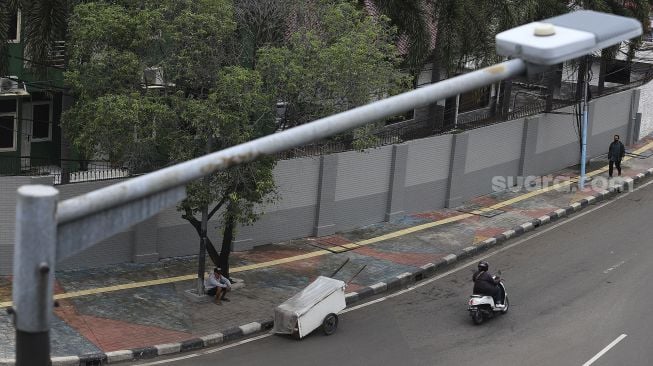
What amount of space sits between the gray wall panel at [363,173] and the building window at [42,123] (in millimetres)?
8269

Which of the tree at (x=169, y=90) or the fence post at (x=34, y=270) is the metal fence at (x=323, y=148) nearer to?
the tree at (x=169, y=90)

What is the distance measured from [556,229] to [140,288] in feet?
40.4

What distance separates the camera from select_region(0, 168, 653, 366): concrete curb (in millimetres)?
15445

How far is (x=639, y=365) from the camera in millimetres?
16234

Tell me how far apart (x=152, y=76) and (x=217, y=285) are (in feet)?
14.0

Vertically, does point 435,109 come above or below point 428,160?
above

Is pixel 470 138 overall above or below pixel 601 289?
above

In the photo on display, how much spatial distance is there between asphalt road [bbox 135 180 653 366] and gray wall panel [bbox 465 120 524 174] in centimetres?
408

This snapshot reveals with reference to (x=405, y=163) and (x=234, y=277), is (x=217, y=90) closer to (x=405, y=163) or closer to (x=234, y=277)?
(x=234, y=277)

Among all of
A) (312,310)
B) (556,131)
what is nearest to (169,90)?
(312,310)

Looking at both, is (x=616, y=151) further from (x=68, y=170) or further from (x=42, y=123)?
(x=68, y=170)

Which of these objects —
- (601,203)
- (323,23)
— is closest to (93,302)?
(323,23)

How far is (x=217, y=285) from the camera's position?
60.4 ft

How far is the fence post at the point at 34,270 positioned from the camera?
4.91 meters
